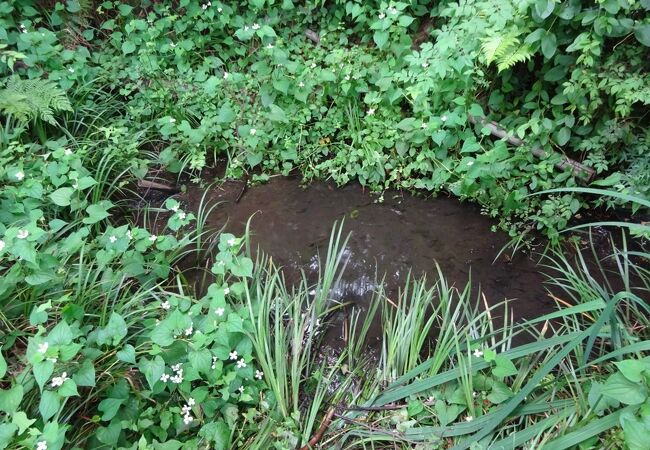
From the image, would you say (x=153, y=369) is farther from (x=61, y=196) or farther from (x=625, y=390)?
(x=625, y=390)

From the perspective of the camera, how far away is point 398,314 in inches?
104

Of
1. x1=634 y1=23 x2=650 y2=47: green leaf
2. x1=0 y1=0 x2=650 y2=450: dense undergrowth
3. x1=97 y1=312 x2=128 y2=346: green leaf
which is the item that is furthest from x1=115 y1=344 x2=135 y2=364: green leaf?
x1=634 y1=23 x2=650 y2=47: green leaf

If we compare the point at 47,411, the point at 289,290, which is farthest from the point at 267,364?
the point at 47,411

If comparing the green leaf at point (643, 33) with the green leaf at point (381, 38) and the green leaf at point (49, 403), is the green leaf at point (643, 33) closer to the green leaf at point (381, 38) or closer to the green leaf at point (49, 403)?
the green leaf at point (381, 38)

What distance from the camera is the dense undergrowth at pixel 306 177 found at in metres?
2.12

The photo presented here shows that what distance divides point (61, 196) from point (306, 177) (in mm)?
1730

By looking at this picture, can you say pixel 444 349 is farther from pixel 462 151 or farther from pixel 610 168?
pixel 610 168

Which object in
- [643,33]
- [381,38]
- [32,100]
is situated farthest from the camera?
[381,38]

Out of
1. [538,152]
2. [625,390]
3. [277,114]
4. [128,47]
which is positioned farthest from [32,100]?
[625,390]

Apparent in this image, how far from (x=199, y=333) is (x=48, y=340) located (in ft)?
2.09

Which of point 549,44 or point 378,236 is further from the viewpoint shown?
point 378,236

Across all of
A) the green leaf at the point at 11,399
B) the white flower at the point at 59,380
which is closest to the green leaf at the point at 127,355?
the white flower at the point at 59,380

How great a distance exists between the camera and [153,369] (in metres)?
2.12

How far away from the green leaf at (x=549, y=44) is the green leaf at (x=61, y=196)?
3.01 metres
